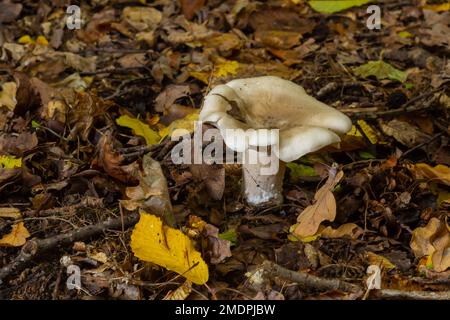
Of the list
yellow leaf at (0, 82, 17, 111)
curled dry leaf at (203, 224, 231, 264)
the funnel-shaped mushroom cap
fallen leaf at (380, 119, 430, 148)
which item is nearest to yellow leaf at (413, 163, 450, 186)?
fallen leaf at (380, 119, 430, 148)

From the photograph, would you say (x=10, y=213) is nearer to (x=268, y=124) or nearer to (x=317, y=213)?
(x=268, y=124)

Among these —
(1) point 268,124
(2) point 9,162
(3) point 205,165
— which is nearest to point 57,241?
Result: (2) point 9,162

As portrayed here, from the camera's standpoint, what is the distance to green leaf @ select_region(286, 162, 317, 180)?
11.0ft

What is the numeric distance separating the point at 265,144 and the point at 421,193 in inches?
43.0

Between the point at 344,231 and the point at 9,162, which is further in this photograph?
the point at 9,162

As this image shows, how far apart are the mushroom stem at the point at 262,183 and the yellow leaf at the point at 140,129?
29.8 inches

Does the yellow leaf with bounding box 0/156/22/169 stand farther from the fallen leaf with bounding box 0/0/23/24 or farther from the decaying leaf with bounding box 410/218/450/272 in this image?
the fallen leaf with bounding box 0/0/23/24

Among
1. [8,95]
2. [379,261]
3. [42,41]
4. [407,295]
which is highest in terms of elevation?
[42,41]

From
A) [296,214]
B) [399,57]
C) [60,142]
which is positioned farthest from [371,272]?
[399,57]

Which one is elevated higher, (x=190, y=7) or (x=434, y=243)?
(x=190, y=7)

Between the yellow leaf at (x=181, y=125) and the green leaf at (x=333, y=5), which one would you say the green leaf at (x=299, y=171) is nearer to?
the yellow leaf at (x=181, y=125)

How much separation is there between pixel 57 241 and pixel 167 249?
0.55m

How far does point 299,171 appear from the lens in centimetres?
338

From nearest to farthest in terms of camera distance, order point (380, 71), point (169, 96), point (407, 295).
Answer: point (407, 295) → point (169, 96) → point (380, 71)
